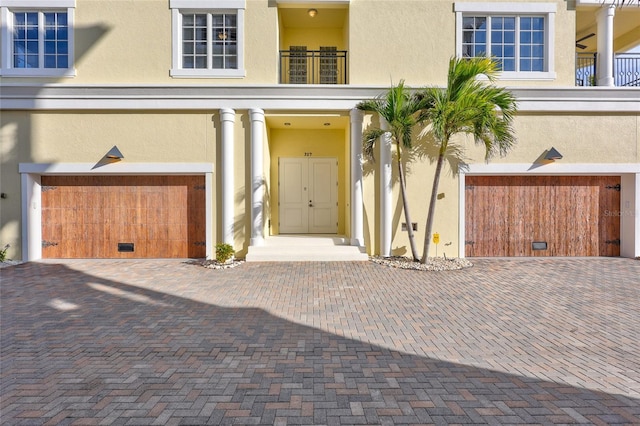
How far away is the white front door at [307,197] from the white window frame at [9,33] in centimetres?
671

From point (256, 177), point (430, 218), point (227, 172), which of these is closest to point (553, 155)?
point (430, 218)

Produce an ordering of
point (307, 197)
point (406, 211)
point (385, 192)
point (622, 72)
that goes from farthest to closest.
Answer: point (307, 197) < point (622, 72) < point (385, 192) < point (406, 211)

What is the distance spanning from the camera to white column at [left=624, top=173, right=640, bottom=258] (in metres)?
9.51

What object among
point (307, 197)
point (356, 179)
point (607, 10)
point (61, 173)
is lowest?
point (307, 197)

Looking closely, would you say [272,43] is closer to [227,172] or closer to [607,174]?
[227,172]

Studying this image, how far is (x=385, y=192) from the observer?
9.55 m

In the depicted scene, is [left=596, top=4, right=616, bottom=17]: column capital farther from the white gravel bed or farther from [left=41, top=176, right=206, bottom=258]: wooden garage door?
[left=41, top=176, right=206, bottom=258]: wooden garage door

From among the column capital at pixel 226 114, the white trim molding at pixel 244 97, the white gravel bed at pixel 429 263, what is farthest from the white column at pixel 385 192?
the column capital at pixel 226 114

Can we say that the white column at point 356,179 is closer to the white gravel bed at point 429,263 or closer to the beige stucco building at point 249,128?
the beige stucco building at point 249,128

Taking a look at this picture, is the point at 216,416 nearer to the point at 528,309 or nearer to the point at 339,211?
the point at 528,309

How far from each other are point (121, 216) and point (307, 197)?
5686mm

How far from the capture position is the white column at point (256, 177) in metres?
9.49

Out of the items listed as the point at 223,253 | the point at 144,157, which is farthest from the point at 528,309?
the point at 144,157

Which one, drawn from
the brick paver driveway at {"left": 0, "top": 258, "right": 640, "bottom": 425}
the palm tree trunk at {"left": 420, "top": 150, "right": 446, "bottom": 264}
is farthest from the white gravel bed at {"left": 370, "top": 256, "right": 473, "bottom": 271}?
the brick paver driveway at {"left": 0, "top": 258, "right": 640, "bottom": 425}
